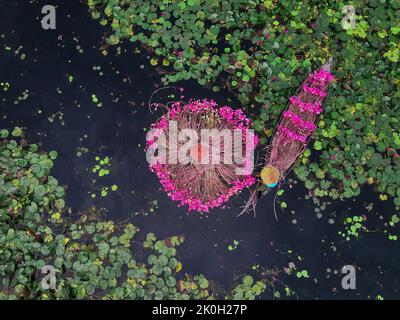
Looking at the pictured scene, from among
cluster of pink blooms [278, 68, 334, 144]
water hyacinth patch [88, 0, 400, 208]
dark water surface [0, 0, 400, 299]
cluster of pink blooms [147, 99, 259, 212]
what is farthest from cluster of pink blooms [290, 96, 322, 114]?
dark water surface [0, 0, 400, 299]

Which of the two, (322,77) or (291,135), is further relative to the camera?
(322,77)

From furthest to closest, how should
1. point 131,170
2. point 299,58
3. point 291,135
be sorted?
point 299,58 → point 131,170 → point 291,135

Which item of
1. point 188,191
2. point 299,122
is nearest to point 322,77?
point 299,122

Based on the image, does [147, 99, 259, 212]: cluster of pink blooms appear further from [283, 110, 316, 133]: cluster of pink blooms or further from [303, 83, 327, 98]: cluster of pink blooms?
[303, 83, 327, 98]: cluster of pink blooms

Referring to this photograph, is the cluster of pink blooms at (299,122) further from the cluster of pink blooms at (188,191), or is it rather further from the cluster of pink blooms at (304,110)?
the cluster of pink blooms at (188,191)

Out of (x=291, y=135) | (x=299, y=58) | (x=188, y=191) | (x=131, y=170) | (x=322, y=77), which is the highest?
(x=299, y=58)

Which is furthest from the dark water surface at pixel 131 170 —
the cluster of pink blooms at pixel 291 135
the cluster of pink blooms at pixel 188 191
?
the cluster of pink blooms at pixel 291 135

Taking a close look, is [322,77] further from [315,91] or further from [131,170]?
[131,170]

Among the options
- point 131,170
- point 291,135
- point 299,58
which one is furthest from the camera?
point 299,58
